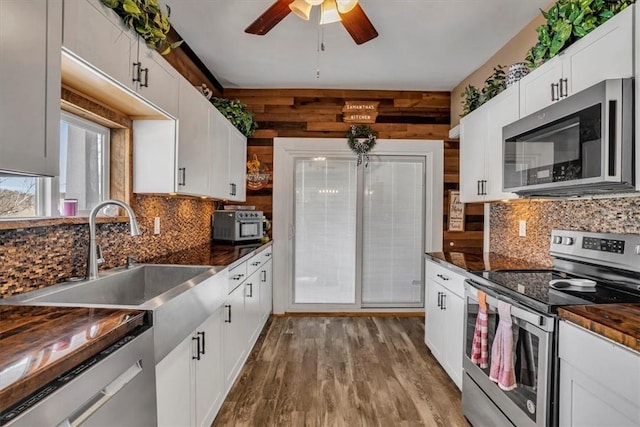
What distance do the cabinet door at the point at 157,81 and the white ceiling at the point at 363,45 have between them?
830 mm

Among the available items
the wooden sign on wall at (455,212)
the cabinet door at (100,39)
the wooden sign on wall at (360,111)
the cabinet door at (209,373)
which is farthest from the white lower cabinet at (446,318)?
the cabinet door at (100,39)

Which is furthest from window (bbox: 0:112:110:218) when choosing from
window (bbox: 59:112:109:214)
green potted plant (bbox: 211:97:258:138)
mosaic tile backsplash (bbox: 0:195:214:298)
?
green potted plant (bbox: 211:97:258:138)

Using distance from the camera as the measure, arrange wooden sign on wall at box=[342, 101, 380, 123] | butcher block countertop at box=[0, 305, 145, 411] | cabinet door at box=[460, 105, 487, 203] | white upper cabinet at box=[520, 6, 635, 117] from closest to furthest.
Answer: butcher block countertop at box=[0, 305, 145, 411], white upper cabinet at box=[520, 6, 635, 117], cabinet door at box=[460, 105, 487, 203], wooden sign on wall at box=[342, 101, 380, 123]

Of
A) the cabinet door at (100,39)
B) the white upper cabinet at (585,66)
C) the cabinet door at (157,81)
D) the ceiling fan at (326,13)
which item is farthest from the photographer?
the ceiling fan at (326,13)

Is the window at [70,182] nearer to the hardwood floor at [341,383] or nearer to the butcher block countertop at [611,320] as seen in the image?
the hardwood floor at [341,383]

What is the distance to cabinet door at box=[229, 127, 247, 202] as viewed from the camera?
348 cm

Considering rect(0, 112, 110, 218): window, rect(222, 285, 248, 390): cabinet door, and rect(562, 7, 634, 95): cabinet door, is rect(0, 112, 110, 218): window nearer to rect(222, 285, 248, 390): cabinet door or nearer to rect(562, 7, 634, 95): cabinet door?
rect(222, 285, 248, 390): cabinet door

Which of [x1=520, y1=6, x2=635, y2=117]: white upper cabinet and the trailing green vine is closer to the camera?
[x1=520, y1=6, x2=635, y2=117]: white upper cabinet

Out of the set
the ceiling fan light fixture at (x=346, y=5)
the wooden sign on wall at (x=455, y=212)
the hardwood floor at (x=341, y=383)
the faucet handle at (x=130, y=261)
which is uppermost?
the ceiling fan light fixture at (x=346, y=5)

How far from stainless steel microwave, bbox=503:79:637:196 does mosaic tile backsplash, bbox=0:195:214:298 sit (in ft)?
7.79

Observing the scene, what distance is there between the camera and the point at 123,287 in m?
1.94

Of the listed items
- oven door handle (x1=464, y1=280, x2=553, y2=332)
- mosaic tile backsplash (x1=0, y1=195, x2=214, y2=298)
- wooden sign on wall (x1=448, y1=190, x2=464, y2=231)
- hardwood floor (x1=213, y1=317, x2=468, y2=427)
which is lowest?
hardwood floor (x1=213, y1=317, x2=468, y2=427)

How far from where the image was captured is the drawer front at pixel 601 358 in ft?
3.53

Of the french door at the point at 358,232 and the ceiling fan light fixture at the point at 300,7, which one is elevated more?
the ceiling fan light fixture at the point at 300,7
